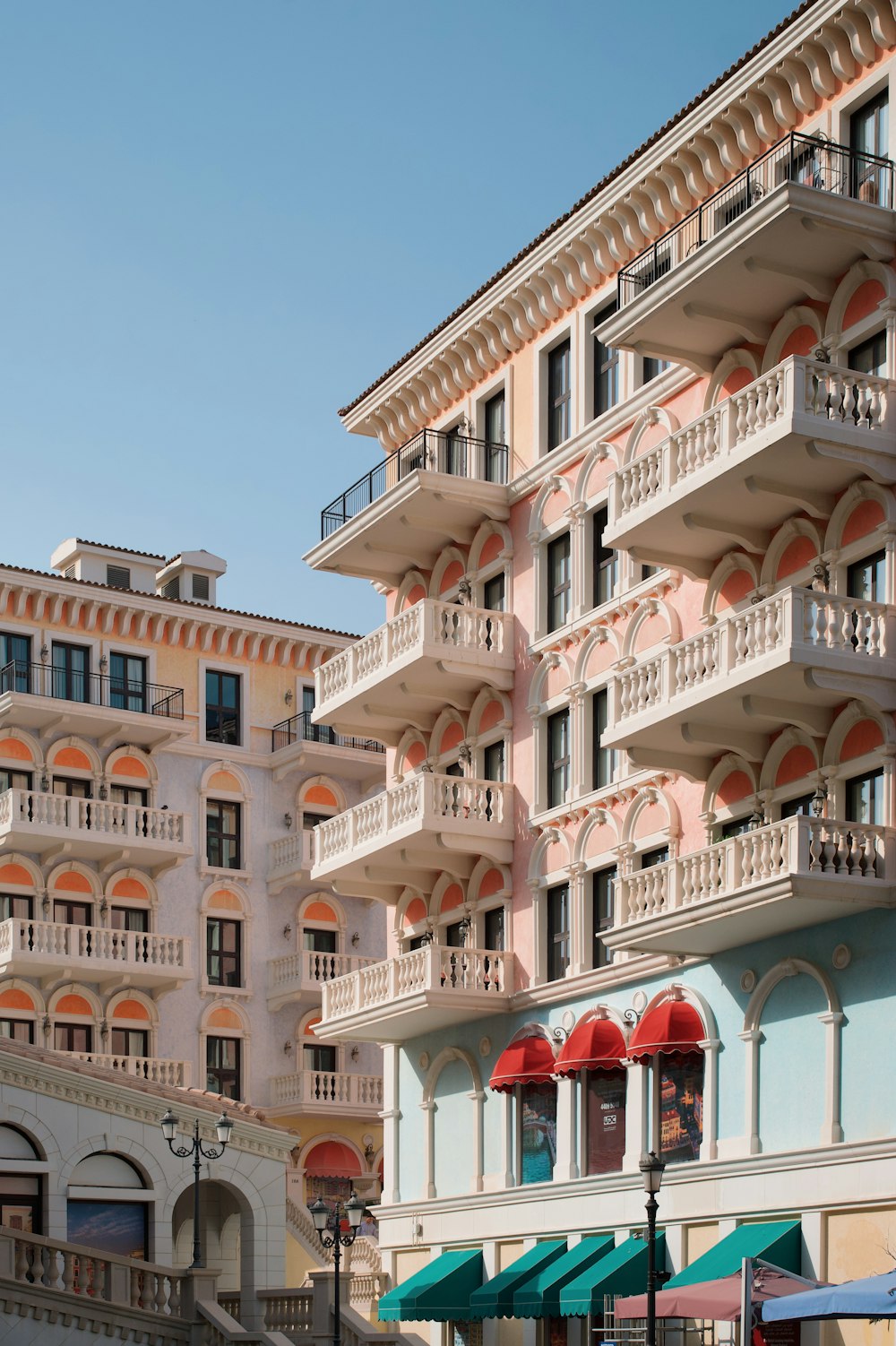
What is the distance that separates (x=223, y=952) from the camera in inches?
2121

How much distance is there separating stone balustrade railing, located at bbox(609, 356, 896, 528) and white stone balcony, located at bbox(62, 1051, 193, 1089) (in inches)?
1071

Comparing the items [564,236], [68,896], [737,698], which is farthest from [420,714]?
[68,896]

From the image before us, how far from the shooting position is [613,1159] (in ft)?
102

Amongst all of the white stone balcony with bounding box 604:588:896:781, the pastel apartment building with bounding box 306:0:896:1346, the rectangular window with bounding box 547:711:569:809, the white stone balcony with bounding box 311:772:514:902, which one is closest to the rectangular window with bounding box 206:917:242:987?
the pastel apartment building with bounding box 306:0:896:1346

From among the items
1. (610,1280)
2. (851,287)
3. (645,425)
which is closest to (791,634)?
(851,287)

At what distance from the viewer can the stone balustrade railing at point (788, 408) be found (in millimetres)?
25484

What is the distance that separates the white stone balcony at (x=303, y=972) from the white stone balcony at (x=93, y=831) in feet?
12.7

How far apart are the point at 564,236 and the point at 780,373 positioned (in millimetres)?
8927

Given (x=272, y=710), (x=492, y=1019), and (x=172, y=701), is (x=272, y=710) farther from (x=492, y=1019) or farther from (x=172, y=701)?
(x=492, y=1019)

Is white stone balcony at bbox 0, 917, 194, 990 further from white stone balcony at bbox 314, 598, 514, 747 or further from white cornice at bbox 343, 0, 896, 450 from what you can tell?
white cornice at bbox 343, 0, 896, 450

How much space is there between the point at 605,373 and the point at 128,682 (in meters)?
23.2

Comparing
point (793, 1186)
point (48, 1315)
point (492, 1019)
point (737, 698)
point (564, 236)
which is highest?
point (564, 236)

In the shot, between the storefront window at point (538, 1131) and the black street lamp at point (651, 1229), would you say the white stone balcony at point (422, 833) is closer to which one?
the storefront window at point (538, 1131)

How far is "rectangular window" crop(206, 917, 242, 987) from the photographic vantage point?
53562 millimetres
